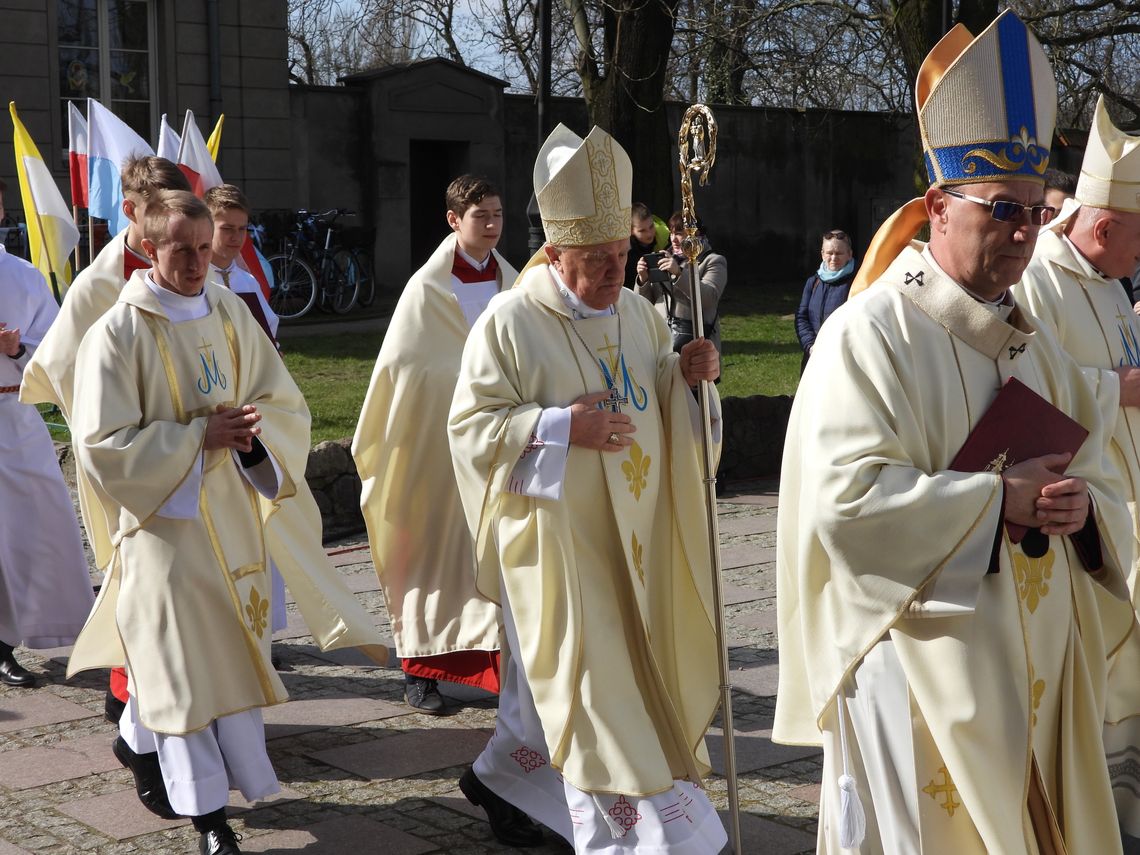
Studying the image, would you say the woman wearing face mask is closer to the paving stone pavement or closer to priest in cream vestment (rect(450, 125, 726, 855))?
the paving stone pavement

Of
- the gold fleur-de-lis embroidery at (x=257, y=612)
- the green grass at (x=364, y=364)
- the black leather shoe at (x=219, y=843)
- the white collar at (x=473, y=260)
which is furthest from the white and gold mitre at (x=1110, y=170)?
the green grass at (x=364, y=364)

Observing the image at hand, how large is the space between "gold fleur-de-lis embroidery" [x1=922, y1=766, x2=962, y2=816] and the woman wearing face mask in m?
6.99

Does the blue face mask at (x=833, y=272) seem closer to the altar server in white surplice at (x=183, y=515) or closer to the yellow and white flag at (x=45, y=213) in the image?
the yellow and white flag at (x=45, y=213)

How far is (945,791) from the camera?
9.85ft

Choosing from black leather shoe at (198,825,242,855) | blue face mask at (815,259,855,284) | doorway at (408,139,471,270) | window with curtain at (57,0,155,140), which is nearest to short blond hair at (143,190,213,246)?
black leather shoe at (198,825,242,855)

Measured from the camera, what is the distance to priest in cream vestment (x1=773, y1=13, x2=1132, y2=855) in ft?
9.59

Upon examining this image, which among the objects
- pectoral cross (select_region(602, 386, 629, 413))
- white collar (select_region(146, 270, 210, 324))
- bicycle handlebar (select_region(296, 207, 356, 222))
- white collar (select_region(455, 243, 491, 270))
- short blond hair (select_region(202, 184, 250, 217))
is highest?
bicycle handlebar (select_region(296, 207, 356, 222))

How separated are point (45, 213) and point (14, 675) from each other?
255 cm

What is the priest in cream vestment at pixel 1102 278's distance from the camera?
4508mm

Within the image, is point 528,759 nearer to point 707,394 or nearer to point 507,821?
point 507,821

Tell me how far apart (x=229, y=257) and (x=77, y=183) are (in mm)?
2000

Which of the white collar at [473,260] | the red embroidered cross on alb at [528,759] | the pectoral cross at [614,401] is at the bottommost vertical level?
the red embroidered cross on alb at [528,759]

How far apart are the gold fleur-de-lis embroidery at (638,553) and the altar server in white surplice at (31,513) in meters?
3.00

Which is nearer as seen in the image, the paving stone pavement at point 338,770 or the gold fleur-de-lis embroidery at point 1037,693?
the gold fleur-de-lis embroidery at point 1037,693
